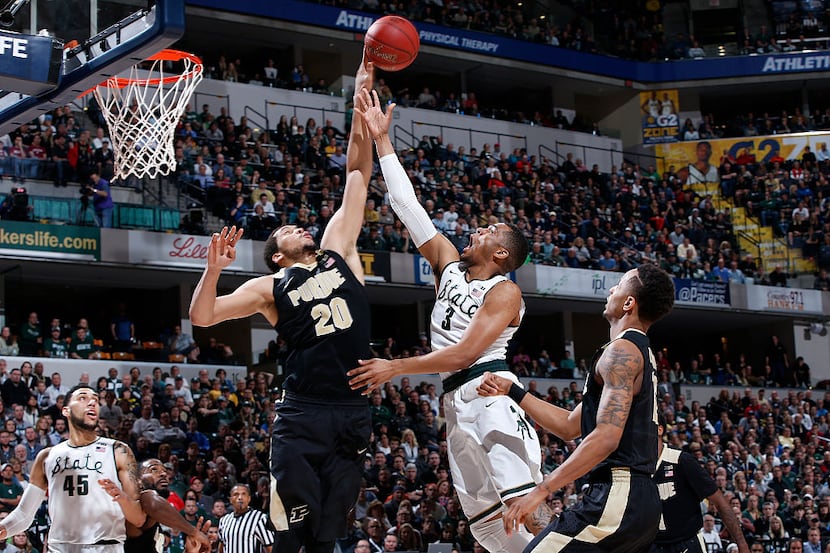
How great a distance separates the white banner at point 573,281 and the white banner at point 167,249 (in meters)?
7.77

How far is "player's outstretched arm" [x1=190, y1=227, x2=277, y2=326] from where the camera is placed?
224 inches

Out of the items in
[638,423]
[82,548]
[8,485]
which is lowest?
[8,485]

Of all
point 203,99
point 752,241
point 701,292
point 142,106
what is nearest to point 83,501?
point 142,106

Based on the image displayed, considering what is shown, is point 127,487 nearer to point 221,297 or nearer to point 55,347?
point 221,297

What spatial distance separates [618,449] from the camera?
5.37 m

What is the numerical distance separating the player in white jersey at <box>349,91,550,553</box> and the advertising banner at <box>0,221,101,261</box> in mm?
14223

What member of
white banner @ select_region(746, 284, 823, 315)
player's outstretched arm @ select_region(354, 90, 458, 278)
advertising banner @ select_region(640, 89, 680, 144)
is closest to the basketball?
player's outstretched arm @ select_region(354, 90, 458, 278)

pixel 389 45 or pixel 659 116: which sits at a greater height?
pixel 659 116

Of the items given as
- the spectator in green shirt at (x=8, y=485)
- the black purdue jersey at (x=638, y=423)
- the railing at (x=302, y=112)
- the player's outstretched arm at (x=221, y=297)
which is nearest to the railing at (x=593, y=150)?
the railing at (x=302, y=112)

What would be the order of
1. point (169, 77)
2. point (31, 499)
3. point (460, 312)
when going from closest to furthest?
1. point (460, 312)
2. point (31, 499)
3. point (169, 77)

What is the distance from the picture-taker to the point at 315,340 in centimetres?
593

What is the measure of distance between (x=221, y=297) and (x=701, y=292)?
24.1 m

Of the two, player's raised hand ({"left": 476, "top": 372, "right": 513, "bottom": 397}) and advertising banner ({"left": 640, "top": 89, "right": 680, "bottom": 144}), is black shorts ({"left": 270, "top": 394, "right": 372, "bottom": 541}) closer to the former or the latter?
player's raised hand ({"left": 476, "top": 372, "right": 513, "bottom": 397})

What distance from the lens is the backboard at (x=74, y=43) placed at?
791 cm
